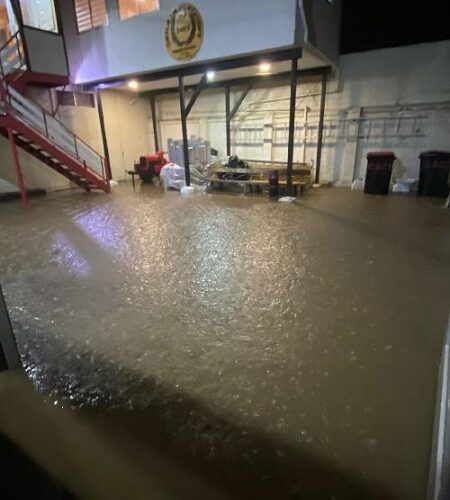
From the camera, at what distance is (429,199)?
6867 mm

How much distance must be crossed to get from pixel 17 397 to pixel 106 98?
10816 mm

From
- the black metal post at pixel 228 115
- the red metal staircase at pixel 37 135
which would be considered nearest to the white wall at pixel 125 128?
the red metal staircase at pixel 37 135

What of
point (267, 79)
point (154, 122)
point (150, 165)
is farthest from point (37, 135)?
point (267, 79)

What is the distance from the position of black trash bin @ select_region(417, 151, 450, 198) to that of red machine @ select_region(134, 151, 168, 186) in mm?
7377

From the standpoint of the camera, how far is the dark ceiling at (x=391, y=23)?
6.95 meters

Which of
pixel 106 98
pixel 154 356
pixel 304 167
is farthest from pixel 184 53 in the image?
pixel 154 356

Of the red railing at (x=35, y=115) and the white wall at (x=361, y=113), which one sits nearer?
the red railing at (x=35, y=115)

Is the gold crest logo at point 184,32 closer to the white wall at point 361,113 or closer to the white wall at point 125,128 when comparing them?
the white wall at point 361,113

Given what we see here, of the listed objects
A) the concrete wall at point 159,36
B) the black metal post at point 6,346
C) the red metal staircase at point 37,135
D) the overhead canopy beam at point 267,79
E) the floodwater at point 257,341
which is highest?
the concrete wall at point 159,36

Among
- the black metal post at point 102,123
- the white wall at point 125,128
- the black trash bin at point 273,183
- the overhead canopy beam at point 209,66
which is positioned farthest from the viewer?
the white wall at point 125,128

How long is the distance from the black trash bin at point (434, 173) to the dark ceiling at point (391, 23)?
2.67 m

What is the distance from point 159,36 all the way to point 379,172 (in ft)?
19.7

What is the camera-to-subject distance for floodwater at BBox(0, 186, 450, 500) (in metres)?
1.53

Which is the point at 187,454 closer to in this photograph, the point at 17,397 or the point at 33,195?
the point at 17,397
